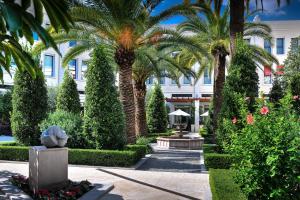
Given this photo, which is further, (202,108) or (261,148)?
(202,108)

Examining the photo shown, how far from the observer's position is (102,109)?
1438 cm

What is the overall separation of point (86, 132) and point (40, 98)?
2858 millimetres

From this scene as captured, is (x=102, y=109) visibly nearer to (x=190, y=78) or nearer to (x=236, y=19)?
(x=236, y=19)

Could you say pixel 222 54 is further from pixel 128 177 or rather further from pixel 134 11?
pixel 128 177

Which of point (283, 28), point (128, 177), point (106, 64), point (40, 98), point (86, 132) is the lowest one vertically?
point (128, 177)

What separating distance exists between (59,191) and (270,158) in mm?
4773

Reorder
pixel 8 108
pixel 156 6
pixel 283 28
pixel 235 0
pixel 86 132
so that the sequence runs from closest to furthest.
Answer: pixel 86 132 < pixel 235 0 < pixel 156 6 < pixel 8 108 < pixel 283 28

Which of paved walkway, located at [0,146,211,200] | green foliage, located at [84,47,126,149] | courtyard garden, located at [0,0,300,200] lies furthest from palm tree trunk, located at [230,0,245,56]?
paved walkway, located at [0,146,211,200]

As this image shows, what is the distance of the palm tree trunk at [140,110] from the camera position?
25781mm

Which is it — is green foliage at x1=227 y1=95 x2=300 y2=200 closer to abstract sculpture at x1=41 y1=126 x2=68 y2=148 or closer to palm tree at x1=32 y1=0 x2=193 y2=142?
abstract sculpture at x1=41 y1=126 x2=68 y2=148

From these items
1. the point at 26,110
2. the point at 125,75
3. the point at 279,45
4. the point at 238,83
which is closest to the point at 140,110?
the point at 125,75

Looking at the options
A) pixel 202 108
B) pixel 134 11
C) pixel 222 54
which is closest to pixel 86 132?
pixel 134 11

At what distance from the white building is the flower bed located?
28.6 meters

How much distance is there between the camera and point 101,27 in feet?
53.3
